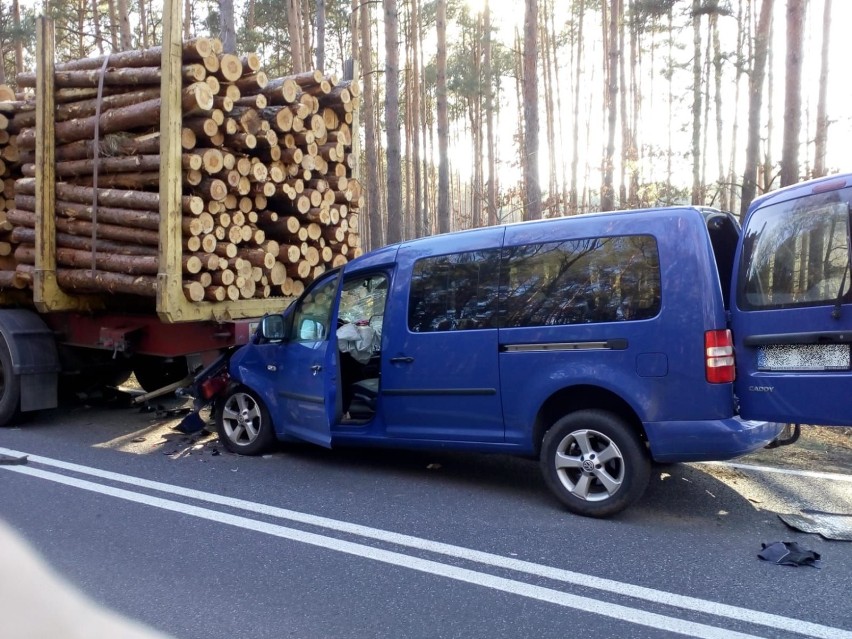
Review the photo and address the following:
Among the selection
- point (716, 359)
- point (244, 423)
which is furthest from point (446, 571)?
point (244, 423)

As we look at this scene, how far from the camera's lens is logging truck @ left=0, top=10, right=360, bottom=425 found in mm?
7031

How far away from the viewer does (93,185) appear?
7.62m

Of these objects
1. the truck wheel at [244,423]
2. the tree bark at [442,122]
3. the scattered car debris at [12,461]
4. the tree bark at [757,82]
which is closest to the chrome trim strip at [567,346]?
the truck wheel at [244,423]

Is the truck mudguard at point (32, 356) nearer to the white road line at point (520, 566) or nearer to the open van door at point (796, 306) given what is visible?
the white road line at point (520, 566)

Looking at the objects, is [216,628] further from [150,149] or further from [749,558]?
[150,149]

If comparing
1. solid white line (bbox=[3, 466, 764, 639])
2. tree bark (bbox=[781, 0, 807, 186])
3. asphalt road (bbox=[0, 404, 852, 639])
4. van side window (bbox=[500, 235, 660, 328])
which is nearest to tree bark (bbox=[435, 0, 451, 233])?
tree bark (bbox=[781, 0, 807, 186])

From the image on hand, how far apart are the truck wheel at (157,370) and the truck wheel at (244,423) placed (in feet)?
5.04

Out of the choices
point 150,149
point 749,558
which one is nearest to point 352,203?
point 150,149

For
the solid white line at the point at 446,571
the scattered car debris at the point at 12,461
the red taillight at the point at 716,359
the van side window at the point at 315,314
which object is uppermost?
the van side window at the point at 315,314

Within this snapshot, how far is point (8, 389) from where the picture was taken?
26.2 ft

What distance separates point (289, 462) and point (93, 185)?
144 inches

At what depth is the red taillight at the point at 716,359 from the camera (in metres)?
4.48

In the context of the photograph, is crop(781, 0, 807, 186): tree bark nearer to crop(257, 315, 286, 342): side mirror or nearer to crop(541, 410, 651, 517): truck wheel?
crop(541, 410, 651, 517): truck wheel

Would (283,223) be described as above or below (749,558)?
above
